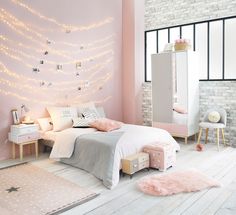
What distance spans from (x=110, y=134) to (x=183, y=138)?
7.84 ft

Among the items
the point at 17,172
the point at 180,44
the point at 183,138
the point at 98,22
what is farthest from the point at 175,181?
the point at 98,22

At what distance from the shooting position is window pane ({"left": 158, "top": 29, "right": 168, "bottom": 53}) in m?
6.22

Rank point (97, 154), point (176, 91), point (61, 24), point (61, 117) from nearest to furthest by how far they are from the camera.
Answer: point (97, 154)
point (61, 117)
point (61, 24)
point (176, 91)

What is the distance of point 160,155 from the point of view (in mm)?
3771

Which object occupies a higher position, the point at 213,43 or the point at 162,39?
the point at 162,39

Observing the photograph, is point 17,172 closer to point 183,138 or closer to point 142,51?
point 183,138

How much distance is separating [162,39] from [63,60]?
7.94 feet

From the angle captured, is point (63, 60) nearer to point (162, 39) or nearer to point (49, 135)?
point (49, 135)

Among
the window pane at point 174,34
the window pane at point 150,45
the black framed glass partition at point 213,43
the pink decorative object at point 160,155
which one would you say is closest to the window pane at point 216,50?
the black framed glass partition at point 213,43

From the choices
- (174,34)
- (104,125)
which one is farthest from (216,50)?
(104,125)

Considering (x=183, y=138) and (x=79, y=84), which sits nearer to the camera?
(x=79, y=84)

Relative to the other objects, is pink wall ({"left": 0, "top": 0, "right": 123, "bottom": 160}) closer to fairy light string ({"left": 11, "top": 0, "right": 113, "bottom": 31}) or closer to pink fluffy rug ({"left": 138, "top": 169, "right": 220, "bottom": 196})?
fairy light string ({"left": 11, "top": 0, "right": 113, "bottom": 31})

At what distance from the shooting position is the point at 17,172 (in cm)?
380

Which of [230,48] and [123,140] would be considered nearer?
[123,140]
